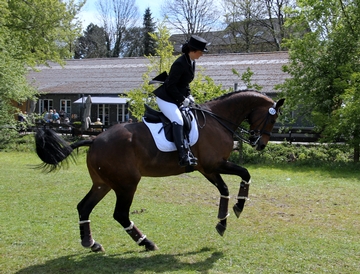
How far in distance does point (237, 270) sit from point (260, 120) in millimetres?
2899

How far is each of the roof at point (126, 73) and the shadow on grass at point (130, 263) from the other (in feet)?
83.7

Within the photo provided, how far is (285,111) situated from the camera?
19172 mm

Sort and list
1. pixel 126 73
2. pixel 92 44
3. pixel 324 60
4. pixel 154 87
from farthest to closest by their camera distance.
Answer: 1. pixel 92 44
2. pixel 126 73
3. pixel 154 87
4. pixel 324 60

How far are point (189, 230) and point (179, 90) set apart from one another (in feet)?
8.76

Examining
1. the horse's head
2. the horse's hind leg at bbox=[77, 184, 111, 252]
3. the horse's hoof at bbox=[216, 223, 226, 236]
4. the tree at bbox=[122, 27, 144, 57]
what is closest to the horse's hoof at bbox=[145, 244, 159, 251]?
the horse's hind leg at bbox=[77, 184, 111, 252]

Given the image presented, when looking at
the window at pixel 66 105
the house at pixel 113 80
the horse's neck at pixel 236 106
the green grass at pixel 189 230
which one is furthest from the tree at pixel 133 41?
the horse's neck at pixel 236 106

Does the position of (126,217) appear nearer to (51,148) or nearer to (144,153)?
(144,153)

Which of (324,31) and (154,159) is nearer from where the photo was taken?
(154,159)

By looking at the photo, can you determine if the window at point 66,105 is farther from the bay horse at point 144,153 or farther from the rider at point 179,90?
the rider at point 179,90

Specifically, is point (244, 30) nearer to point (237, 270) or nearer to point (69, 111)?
point (69, 111)

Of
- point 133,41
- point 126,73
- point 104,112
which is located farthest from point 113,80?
point 133,41

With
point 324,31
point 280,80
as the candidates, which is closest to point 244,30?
point 280,80

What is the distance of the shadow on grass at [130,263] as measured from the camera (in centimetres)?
575

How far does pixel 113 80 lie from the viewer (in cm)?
3969
